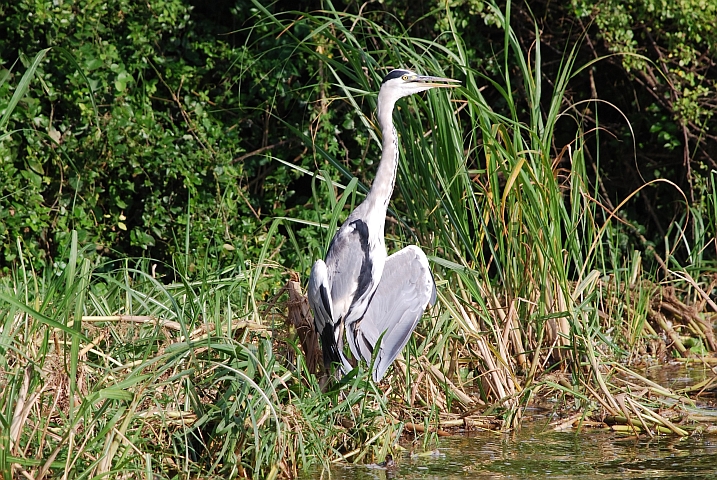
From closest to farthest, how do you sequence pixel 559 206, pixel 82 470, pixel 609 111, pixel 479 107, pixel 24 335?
pixel 82 470, pixel 24 335, pixel 479 107, pixel 559 206, pixel 609 111

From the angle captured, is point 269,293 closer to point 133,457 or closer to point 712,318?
point 712,318

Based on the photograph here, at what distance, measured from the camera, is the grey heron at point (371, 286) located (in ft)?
11.8

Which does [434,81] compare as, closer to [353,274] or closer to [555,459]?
[353,274]

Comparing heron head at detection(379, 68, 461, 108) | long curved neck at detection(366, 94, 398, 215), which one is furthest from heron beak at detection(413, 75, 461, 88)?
long curved neck at detection(366, 94, 398, 215)

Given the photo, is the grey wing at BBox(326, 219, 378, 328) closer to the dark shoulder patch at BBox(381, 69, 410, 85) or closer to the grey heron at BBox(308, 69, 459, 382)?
the grey heron at BBox(308, 69, 459, 382)

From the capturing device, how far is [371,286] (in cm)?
376

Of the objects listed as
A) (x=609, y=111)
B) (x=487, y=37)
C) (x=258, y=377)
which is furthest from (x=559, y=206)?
(x=609, y=111)

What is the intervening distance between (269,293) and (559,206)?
226cm

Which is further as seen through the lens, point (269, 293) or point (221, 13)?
point (221, 13)

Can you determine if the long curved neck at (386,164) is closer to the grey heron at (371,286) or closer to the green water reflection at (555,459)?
the grey heron at (371,286)

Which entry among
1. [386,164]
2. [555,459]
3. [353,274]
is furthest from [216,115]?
[555,459]

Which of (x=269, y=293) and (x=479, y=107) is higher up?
(x=479, y=107)

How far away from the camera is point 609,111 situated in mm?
7422

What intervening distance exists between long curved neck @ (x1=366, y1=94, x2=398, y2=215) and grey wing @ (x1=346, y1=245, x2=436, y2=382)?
24cm
